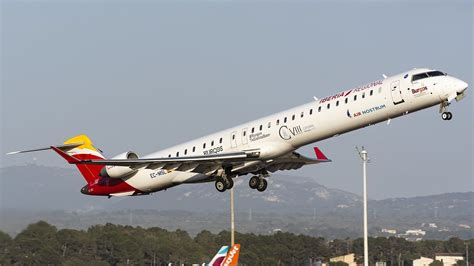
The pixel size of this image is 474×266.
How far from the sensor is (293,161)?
46.6 metres

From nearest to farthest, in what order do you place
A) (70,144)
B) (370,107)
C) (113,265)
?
(370,107) → (70,144) → (113,265)

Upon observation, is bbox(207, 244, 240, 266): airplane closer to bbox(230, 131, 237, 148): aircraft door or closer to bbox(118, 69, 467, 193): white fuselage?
bbox(118, 69, 467, 193): white fuselage

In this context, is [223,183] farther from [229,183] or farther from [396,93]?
[396,93]

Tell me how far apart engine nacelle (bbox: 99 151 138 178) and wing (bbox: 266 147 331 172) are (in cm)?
706

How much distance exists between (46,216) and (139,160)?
47.2 m

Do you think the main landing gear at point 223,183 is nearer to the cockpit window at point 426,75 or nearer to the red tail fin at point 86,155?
the red tail fin at point 86,155

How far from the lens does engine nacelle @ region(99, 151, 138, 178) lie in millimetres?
46469

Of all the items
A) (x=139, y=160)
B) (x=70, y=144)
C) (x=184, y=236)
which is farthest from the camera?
(x=184, y=236)

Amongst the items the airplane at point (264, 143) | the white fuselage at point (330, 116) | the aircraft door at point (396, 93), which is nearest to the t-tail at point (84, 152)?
the airplane at point (264, 143)

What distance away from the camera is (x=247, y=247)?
100 meters

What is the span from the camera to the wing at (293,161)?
150 feet

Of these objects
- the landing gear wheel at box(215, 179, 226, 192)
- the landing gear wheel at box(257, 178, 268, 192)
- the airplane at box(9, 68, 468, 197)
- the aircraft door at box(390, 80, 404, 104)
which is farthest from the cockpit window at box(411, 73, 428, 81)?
the landing gear wheel at box(215, 179, 226, 192)

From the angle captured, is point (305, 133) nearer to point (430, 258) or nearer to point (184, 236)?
point (184, 236)

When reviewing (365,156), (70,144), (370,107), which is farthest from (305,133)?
(70,144)
